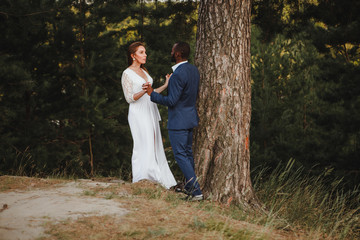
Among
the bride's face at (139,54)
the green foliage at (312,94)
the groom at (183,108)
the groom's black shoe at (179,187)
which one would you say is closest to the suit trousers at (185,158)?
the groom at (183,108)

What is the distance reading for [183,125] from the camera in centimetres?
493

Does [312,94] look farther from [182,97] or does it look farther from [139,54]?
[182,97]

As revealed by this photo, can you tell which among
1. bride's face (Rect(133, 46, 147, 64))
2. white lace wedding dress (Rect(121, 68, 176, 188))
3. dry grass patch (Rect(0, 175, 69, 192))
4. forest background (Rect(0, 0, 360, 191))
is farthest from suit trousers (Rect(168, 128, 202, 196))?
forest background (Rect(0, 0, 360, 191))

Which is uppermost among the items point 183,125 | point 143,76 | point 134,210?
point 143,76

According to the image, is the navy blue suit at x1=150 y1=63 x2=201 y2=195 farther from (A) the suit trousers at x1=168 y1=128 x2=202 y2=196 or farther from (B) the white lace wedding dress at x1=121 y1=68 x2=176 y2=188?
(B) the white lace wedding dress at x1=121 y1=68 x2=176 y2=188

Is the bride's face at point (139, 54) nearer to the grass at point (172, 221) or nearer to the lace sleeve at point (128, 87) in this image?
the lace sleeve at point (128, 87)

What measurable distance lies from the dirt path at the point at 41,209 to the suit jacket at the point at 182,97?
53.2 inches

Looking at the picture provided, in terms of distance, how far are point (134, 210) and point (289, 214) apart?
249 centimetres

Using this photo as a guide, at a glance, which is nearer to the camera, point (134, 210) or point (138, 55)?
point (134, 210)

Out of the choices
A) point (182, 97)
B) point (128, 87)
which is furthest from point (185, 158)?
point (128, 87)

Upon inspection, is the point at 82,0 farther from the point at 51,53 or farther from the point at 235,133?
the point at 235,133

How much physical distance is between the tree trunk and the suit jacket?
0.84 ft

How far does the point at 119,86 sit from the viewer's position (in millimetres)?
13297

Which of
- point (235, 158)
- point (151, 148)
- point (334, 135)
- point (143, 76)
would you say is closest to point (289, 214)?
point (235, 158)
